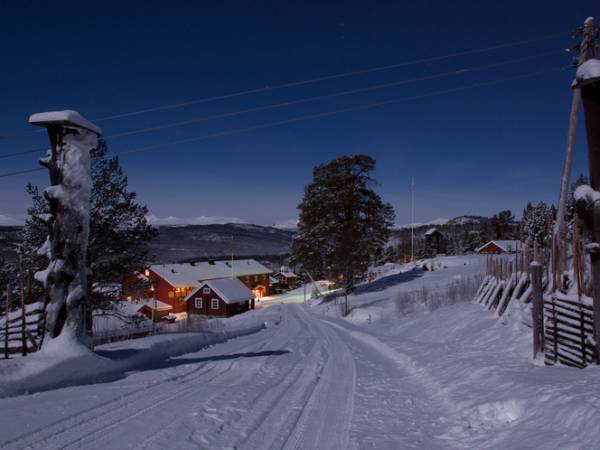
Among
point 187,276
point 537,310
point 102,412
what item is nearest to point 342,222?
point 537,310

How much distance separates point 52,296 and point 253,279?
237 ft

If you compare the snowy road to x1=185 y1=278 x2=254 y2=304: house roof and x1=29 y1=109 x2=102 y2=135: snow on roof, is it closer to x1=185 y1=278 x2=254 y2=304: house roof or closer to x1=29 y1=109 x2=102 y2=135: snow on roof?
x1=29 y1=109 x2=102 y2=135: snow on roof

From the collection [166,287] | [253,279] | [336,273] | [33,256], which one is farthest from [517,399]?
[253,279]

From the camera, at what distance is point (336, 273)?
114 feet

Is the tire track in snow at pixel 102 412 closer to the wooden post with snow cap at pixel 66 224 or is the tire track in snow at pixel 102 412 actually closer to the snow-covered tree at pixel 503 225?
the wooden post with snow cap at pixel 66 224

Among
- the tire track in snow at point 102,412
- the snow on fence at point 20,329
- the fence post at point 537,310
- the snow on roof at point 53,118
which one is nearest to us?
the tire track in snow at point 102,412

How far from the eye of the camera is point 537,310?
8367 millimetres

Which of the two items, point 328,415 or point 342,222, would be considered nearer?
point 328,415

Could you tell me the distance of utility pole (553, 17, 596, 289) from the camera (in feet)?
31.1

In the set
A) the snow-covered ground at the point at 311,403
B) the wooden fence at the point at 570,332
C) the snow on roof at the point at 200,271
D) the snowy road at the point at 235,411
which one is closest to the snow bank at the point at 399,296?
the wooden fence at the point at 570,332

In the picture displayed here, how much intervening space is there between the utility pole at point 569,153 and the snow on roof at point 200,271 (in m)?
56.0

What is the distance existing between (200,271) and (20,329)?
60001mm

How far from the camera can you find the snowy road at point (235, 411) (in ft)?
14.5

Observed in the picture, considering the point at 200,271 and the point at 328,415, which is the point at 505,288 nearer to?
the point at 328,415
